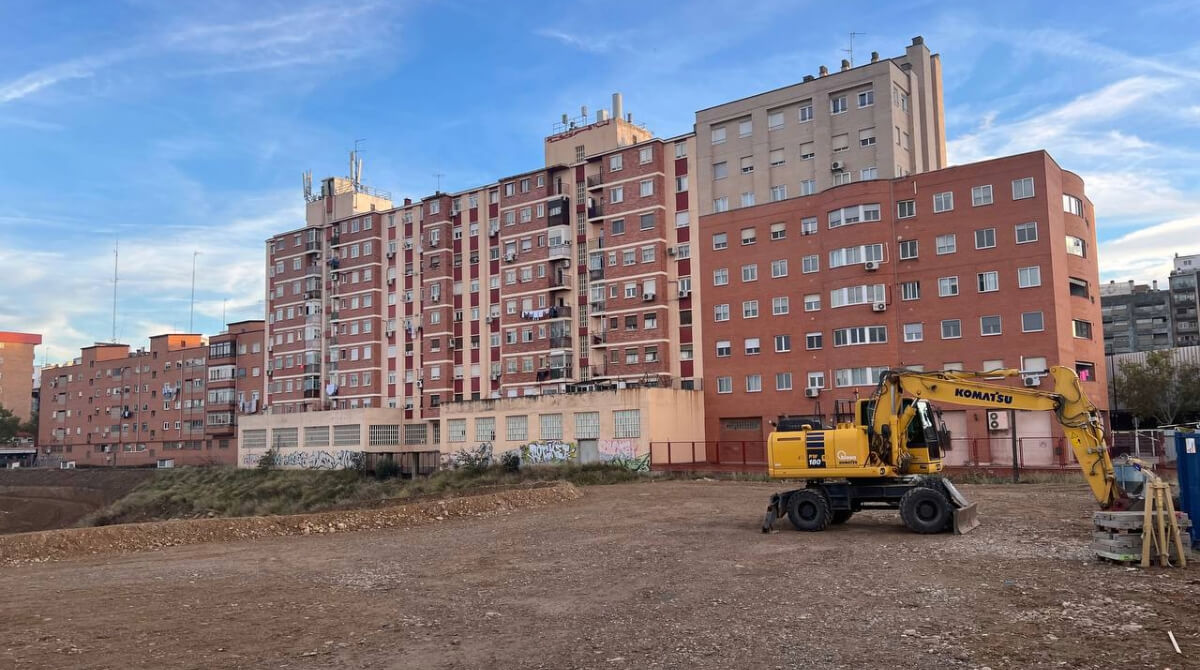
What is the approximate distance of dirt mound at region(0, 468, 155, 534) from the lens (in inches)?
3233

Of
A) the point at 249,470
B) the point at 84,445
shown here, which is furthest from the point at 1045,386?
the point at 84,445

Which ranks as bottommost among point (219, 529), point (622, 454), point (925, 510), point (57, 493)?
point (57, 493)

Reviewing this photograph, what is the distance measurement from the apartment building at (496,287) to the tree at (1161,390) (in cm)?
3232

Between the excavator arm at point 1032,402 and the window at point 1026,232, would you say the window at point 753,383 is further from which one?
the excavator arm at point 1032,402

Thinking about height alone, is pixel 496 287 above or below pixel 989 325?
above

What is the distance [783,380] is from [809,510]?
40.0 m

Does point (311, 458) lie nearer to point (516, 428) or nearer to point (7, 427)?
point (516, 428)

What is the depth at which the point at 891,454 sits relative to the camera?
74.2 ft

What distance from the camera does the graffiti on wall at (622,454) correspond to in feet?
201

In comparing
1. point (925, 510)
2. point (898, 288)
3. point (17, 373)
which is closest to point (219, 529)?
point (925, 510)

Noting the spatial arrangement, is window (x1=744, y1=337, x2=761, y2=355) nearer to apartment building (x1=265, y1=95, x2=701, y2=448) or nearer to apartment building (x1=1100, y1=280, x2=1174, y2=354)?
apartment building (x1=265, y1=95, x2=701, y2=448)

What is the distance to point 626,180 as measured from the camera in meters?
72.2

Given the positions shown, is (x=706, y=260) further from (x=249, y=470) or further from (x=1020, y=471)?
(x=249, y=470)

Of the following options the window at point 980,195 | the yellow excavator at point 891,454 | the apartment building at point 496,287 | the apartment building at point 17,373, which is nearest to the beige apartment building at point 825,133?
the apartment building at point 496,287
